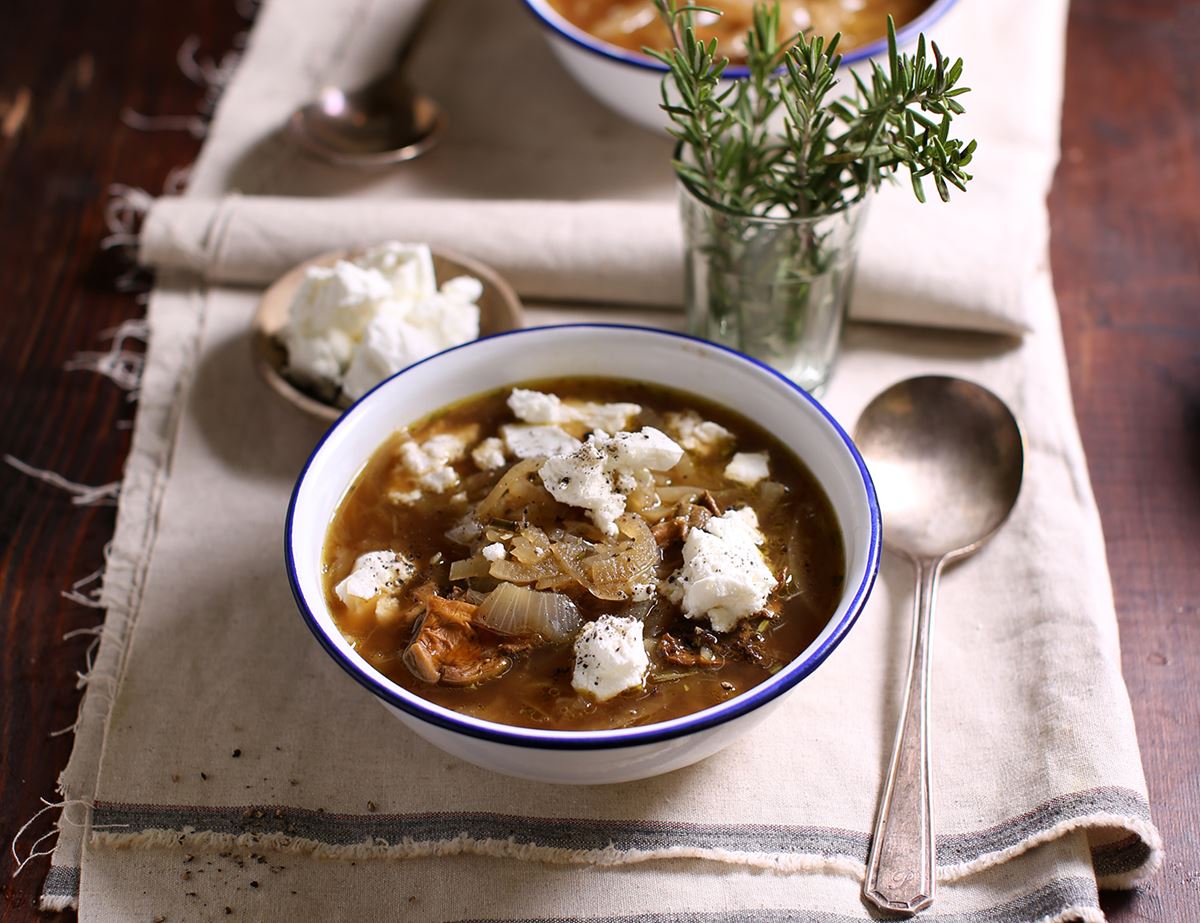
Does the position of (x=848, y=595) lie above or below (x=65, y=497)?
above

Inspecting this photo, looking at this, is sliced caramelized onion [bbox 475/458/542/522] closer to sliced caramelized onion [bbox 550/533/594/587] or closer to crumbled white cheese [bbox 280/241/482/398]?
sliced caramelized onion [bbox 550/533/594/587]

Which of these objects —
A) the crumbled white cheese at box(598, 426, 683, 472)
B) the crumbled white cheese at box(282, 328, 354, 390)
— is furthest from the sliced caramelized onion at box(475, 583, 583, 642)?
the crumbled white cheese at box(282, 328, 354, 390)

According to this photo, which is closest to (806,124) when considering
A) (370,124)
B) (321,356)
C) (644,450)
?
(644,450)

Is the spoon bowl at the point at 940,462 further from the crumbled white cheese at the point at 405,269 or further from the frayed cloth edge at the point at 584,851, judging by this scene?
the crumbled white cheese at the point at 405,269

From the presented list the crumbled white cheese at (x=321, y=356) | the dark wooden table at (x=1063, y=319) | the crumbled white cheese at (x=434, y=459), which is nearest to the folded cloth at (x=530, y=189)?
the dark wooden table at (x=1063, y=319)

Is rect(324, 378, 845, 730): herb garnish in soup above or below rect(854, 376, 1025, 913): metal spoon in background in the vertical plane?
above

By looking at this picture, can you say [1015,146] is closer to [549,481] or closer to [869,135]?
[869,135]

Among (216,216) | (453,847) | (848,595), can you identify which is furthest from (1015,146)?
(453,847)
